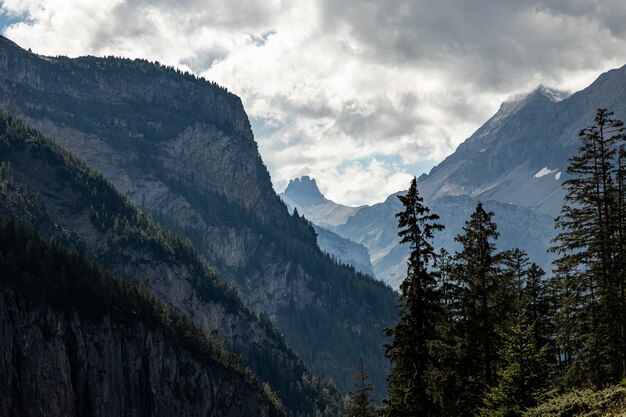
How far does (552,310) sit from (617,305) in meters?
17.4

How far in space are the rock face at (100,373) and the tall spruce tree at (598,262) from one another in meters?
107

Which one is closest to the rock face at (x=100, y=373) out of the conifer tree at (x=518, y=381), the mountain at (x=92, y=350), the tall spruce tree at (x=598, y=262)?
the mountain at (x=92, y=350)

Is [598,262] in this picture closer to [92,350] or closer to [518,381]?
[518,381]

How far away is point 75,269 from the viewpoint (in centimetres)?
14862

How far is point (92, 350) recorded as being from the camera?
140 meters

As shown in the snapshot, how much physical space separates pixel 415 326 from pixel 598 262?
1421 cm

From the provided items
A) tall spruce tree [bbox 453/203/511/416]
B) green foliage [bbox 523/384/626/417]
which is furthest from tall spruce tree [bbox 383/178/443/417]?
green foliage [bbox 523/384/626/417]

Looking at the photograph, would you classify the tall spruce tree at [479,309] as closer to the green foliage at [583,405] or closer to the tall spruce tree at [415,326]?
the tall spruce tree at [415,326]

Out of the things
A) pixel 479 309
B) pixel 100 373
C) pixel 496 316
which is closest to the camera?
pixel 496 316

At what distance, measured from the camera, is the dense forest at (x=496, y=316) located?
3491 cm

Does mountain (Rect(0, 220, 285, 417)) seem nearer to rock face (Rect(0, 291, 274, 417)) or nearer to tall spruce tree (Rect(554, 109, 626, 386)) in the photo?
rock face (Rect(0, 291, 274, 417))

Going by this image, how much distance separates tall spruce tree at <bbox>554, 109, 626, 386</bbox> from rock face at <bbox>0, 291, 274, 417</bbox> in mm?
106713

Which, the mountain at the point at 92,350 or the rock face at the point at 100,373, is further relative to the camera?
the mountain at the point at 92,350

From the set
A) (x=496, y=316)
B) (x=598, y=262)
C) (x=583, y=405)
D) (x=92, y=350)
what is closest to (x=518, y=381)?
(x=583, y=405)
